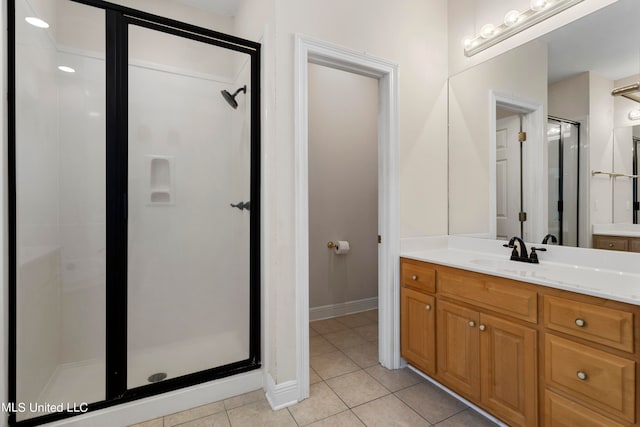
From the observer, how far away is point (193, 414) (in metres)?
1.64

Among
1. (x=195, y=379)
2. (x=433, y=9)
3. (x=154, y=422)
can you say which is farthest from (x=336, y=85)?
(x=154, y=422)

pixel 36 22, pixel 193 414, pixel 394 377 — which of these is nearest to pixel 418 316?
Answer: pixel 394 377

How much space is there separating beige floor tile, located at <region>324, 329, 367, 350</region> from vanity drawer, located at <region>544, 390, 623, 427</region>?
144cm

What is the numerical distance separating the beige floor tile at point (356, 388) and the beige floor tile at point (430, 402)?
0.15 meters

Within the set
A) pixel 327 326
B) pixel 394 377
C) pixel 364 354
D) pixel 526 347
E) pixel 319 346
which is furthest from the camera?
pixel 327 326

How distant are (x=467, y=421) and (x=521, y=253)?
102 cm

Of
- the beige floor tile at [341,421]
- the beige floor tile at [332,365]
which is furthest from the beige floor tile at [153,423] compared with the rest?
the beige floor tile at [332,365]

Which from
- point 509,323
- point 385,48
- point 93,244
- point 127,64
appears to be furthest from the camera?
point 385,48

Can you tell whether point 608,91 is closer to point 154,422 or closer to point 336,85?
point 336,85

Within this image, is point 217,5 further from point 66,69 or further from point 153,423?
point 153,423

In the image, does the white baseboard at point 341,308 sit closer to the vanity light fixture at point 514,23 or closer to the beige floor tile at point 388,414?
the beige floor tile at point 388,414

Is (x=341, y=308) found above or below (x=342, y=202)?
below

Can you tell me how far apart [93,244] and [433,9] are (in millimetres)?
2948

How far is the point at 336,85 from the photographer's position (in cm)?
312
